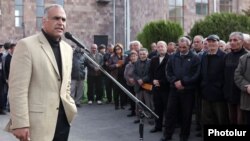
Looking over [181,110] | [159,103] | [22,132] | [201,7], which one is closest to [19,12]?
[201,7]

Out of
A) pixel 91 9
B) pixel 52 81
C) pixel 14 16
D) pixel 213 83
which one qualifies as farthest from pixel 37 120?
pixel 91 9

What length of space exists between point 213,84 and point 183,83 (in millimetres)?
636

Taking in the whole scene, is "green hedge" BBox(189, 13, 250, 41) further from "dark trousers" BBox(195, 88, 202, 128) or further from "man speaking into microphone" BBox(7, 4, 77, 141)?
"man speaking into microphone" BBox(7, 4, 77, 141)

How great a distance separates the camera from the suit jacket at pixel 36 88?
3998 mm

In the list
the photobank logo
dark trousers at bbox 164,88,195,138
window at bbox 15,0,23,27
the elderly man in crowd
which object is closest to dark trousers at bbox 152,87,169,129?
dark trousers at bbox 164,88,195,138

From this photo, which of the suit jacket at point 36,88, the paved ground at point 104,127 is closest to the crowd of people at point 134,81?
the suit jacket at point 36,88

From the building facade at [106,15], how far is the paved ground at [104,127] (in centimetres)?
1450

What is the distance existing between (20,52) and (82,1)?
2473cm

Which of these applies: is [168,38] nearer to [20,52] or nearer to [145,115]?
[145,115]

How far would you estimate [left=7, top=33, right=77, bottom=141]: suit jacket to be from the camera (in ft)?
13.1

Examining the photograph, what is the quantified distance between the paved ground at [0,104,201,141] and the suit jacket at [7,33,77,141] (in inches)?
188

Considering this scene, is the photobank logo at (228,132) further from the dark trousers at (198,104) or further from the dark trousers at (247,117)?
the dark trousers at (198,104)

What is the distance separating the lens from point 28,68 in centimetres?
406

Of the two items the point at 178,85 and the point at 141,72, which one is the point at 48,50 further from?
the point at 141,72
